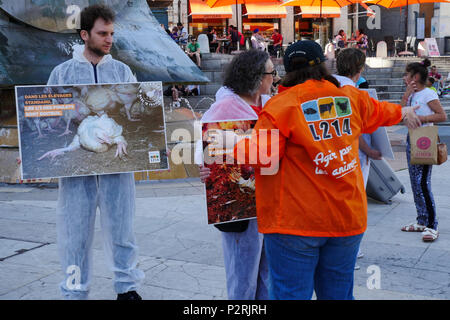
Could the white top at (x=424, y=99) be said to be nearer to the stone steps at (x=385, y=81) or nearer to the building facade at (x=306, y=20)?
the stone steps at (x=385, y=81)

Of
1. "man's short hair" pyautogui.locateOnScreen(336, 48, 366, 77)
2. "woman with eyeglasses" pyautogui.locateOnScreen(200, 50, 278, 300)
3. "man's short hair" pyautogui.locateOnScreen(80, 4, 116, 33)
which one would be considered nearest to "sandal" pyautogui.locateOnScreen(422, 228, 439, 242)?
"man's short hair" pyautogui.locateOnScreen(336, 48, 366, 77)

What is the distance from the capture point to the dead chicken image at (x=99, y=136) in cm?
307

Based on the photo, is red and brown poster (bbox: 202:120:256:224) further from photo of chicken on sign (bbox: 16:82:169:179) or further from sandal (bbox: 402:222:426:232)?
sandal (bbox: 402:222:426:232)

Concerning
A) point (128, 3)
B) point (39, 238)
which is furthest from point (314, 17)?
point (39, 238)

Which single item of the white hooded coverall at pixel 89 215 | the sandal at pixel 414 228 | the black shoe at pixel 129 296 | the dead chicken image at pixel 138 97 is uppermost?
the dead chicken image at pixel 138 97

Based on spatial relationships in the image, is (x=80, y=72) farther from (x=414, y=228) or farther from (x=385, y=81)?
(x=385, y=81)

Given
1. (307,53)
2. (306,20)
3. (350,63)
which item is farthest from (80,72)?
(306,20)

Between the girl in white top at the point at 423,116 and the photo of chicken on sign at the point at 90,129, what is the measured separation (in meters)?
2.66

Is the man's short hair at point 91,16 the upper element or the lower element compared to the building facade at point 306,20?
lower

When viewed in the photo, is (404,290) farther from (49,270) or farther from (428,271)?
(49,270)

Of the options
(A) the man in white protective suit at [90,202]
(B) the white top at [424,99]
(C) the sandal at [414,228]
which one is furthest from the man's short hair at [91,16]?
(C) the sandal at [414,228]

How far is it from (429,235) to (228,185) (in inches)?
113

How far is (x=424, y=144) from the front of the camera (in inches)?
179

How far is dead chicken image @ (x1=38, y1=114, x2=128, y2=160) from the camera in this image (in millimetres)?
3070
